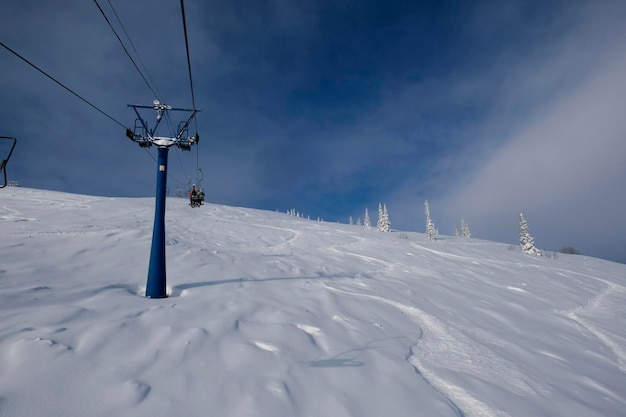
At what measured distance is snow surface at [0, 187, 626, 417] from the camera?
2854 mm

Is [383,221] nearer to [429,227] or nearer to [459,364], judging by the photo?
[429,227]

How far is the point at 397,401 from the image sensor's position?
3219 mm

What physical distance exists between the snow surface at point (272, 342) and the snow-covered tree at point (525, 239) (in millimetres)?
32199

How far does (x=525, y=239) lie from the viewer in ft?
123

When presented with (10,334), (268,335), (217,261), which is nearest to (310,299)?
(268,335)

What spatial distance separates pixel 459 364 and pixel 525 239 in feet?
143

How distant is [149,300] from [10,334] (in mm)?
2196

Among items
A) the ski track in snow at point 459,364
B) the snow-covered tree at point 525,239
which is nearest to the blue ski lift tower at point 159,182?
the ski track in snow at point 459,364

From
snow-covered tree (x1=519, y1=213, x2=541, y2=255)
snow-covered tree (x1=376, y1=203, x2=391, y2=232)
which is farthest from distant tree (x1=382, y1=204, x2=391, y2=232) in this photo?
snow-covered tree (x1=519, y1=213, x2=541, y2=255)

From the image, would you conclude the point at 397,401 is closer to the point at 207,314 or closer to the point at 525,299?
the point at 207,314

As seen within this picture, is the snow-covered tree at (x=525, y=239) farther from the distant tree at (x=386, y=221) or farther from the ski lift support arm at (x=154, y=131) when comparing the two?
the ski lift support arm at (x=154, y=131)

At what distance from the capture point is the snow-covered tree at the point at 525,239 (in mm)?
36156

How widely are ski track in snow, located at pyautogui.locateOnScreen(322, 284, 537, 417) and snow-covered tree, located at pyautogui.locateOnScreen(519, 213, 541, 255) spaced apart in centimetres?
4022

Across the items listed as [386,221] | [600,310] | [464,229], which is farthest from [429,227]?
[600,310]
